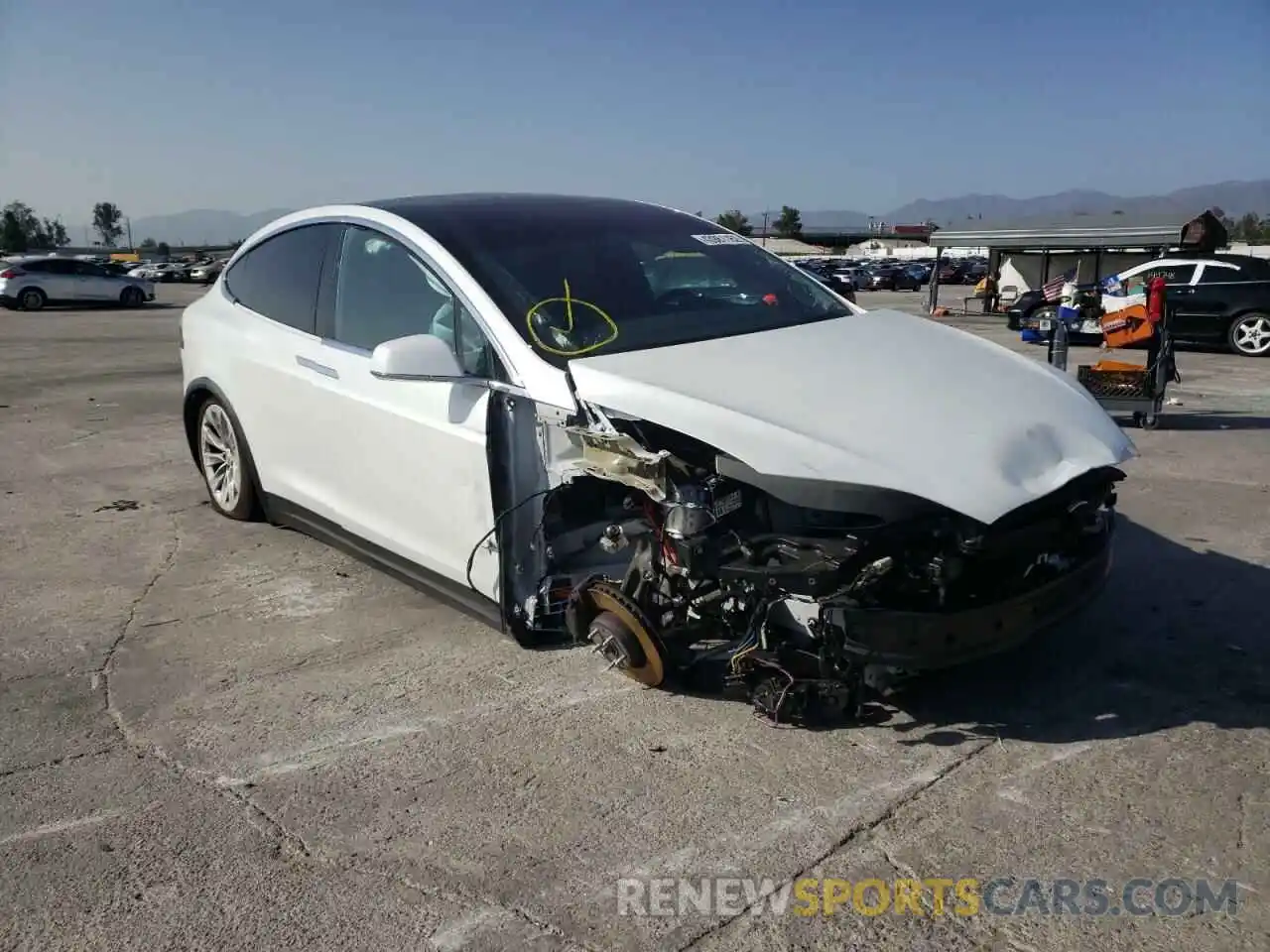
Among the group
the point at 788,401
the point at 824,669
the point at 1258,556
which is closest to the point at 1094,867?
the point at 824,669

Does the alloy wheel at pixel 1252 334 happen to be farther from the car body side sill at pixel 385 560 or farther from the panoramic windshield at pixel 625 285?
the car body side sill at pixel 385 560

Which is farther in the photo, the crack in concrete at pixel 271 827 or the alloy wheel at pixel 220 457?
the alloy wheel at pixel 220 457

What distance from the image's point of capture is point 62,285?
2908 cm

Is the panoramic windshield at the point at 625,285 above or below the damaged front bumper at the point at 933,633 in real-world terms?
above

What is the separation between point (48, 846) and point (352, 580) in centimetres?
227

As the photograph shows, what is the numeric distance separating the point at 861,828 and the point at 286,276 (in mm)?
3789

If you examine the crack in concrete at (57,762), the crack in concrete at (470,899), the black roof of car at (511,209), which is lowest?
the crack in concrete at (470,899)

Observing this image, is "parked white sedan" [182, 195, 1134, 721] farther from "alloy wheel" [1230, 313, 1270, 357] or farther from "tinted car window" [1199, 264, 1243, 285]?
"tinted car window" [1199, 264, 1243, 285]

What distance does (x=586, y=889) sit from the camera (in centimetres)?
275

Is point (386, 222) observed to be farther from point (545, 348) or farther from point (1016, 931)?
point (1016, 931)

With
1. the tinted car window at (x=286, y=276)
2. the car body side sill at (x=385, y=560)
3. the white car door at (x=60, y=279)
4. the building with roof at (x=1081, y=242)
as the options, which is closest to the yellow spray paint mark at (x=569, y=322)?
the car body side sill at (x=385, y=560)

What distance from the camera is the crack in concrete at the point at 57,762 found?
3.40 metres

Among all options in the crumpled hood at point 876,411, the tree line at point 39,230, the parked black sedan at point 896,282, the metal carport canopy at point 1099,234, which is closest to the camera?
the crumpled hood at point 876,411

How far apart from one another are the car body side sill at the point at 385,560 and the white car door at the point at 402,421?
2.1 inches
